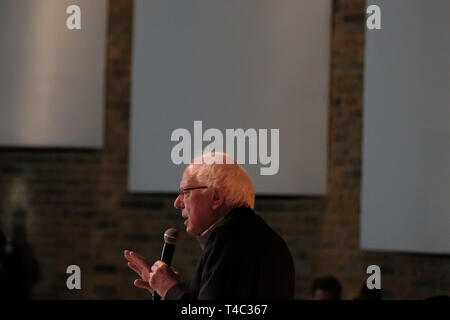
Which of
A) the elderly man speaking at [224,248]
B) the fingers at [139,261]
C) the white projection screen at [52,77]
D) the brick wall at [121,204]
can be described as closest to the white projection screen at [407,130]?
the brick wall at [121,204]

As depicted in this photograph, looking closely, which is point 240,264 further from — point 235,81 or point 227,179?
point 235,81

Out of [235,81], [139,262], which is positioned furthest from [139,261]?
[235,81]

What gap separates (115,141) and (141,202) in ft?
1.45

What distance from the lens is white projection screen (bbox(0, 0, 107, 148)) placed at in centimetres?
495

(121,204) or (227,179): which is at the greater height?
(227,179)

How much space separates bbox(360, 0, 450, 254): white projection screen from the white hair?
2300mm

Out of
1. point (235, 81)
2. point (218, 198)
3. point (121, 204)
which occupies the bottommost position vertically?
point (121, 204)

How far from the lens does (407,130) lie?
14.3 ft

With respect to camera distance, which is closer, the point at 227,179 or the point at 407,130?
the point at 227,179

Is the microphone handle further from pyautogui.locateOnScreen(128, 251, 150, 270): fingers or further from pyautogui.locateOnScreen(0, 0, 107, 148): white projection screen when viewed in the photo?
pyautogui.locateOnScreen(0, 0, 107, 148): white projection screen

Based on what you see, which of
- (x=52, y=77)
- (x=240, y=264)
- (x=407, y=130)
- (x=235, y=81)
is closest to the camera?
(x=240, y=264)

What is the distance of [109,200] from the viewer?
16.6 ft

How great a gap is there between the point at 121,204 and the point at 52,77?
0.93 metres

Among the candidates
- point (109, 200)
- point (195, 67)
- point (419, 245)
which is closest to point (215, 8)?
point (195, 67)
